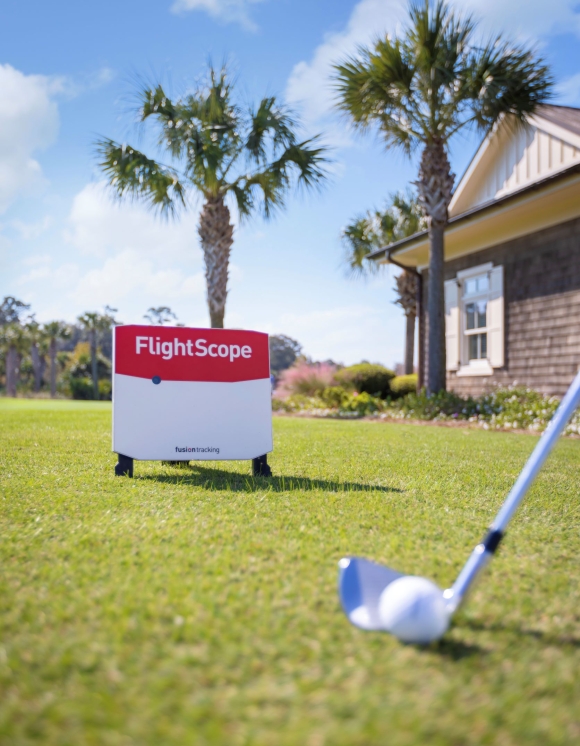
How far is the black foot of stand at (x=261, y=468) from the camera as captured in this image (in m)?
4.32

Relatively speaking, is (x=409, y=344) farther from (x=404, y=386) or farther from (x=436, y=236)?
(x=436, y=236)

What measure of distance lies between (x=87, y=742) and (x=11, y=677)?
36 centimetres

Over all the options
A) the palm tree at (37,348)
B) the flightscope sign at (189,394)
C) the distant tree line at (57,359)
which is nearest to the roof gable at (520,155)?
the flightscope sign at (189,394)

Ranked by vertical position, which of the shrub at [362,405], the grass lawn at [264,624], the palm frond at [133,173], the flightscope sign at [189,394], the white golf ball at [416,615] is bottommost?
the grass lawn at [264,624]

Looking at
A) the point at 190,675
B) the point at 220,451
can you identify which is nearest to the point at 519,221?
the point at 220,451

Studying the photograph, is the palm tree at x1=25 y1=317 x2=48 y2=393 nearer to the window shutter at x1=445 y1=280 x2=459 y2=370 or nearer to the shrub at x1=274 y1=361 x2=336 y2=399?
the shrub at x1=274 y1=361 x2=336 y2=399

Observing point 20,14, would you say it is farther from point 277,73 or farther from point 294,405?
point 294,405

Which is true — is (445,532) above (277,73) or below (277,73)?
below

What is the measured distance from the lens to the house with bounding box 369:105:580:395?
33.7 ft

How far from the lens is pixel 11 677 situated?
1.38 m

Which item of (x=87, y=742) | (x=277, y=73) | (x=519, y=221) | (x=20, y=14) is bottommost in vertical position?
(x=87, y=742)

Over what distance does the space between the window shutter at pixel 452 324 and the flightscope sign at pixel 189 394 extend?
9353 mm

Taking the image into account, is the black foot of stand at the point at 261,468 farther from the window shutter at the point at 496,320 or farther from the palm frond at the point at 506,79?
the palm frond at the point at 506,79

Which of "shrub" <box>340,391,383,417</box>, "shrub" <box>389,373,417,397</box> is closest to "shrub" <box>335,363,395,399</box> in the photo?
"shrub" <box>389,373,417,397</box>
